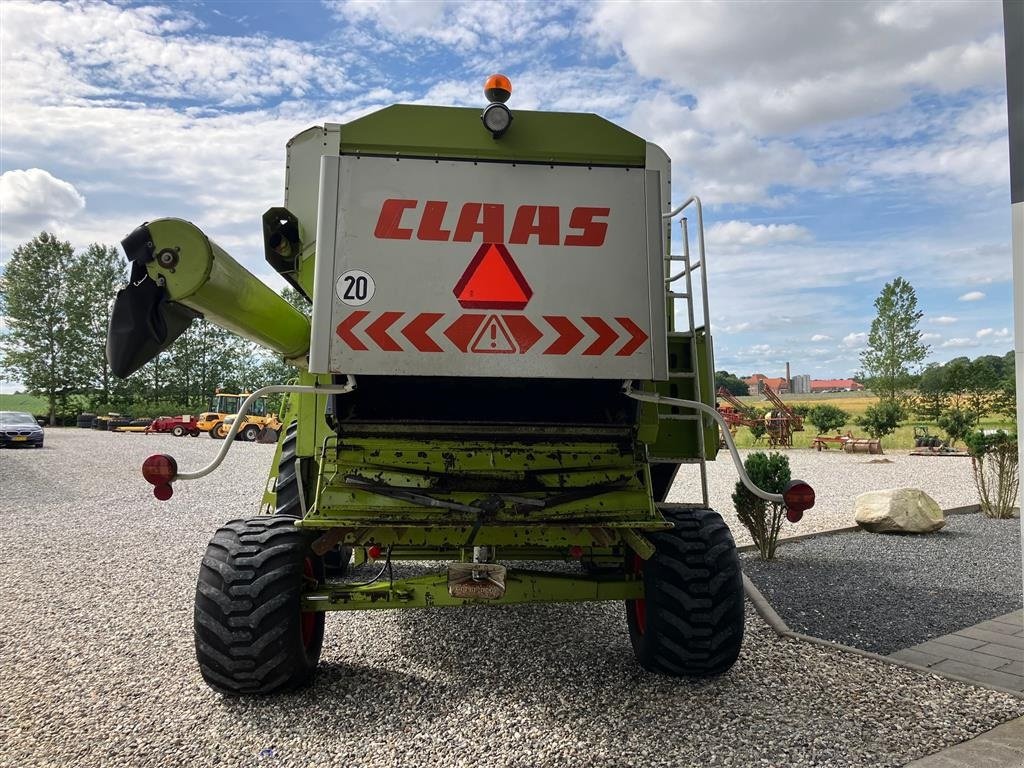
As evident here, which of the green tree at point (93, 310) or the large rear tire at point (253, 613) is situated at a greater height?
the green tree at point (93, 310)

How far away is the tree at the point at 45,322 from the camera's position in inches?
2072

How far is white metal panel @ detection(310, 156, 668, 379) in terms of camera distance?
11.8 feet

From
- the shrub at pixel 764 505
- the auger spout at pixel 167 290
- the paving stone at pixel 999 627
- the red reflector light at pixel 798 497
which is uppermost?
the auger spout at pixel 167 290

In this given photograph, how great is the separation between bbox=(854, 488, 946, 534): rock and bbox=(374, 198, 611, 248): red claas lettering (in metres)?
7.24

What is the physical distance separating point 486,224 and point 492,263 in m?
0.19

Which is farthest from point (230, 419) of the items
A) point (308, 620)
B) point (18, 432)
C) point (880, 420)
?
point (308, 620)

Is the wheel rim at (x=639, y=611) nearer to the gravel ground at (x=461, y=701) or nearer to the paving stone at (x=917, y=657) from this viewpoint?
the gravel ground at (x=461, y=701)

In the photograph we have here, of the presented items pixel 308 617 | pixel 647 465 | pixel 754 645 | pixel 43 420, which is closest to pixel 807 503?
pixel 647 465

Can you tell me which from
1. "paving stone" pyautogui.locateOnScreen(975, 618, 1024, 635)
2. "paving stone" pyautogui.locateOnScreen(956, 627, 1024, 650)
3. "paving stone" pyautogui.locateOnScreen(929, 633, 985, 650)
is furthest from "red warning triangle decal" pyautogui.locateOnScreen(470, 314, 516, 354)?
"paving stone" pyautogui.locateOnScreen(975, 618, 1024, 635)

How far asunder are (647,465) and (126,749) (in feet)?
9.09

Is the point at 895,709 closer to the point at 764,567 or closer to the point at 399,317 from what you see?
the point at 399,317

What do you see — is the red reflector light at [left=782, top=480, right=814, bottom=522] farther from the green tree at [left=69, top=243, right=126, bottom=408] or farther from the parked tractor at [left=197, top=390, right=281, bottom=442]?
the green tree at [left=69, top=243, right=126, bottom=408]

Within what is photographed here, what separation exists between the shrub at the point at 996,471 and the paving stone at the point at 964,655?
22.4ft

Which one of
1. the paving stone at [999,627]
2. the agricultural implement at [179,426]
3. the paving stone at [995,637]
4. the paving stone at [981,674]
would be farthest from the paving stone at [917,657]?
the agricultural implement at [179,426]
